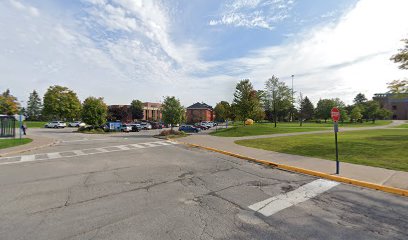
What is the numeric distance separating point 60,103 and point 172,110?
188ft

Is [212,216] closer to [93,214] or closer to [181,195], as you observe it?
[181,195]

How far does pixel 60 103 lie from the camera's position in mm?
68062

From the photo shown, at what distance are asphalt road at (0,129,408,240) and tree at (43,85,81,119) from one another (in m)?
68.8

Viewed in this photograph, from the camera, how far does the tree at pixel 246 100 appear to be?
32375 millimetres

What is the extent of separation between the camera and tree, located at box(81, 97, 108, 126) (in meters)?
34.8

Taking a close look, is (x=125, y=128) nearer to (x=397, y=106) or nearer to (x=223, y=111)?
(x=223, y=111)

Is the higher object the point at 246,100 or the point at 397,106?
the point at 397,106

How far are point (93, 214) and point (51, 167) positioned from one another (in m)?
6.35

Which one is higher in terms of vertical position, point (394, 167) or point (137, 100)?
point (137, 100)

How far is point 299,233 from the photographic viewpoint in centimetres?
379

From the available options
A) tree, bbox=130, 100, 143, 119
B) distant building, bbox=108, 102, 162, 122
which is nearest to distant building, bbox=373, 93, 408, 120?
distant building, bbox=108, 102, 162, 122

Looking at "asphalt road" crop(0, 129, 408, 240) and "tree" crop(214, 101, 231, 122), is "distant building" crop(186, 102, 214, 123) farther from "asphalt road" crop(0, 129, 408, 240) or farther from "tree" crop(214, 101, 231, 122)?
"asphalt road" crop(0, 129, 408, 240)

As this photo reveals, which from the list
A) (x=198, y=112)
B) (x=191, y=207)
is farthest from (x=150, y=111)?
(x=191, y=207)

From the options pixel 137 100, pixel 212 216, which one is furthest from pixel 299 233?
pixel 137 100
